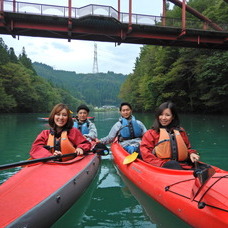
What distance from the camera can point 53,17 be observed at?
539 inches

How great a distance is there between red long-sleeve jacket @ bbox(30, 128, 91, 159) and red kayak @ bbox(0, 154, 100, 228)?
27 cm

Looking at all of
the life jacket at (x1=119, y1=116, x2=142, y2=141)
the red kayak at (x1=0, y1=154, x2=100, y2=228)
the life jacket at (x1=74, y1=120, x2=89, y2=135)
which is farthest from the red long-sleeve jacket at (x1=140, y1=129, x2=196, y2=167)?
the life jacket at (x1=74, y1=120, x2=89, y2=135)

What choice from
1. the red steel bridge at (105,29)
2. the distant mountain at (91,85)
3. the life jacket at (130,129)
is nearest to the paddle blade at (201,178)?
the life jacket at (130,129)

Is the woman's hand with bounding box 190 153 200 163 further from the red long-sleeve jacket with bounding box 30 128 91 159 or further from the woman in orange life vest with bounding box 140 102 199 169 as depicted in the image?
the red long-sleeve jacket with bounding box 30 128 91 159

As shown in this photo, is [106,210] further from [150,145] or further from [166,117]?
[166,117]

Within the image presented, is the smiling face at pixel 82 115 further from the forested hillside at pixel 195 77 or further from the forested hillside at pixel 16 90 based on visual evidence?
the forested hillside at pixel 16 90

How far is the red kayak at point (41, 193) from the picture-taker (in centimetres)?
197

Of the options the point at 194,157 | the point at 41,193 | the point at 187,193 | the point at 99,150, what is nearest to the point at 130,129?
the point at 99,150

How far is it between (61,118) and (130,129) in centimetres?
178

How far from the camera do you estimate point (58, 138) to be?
3.63 meters

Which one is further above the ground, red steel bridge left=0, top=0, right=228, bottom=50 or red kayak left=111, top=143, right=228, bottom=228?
red steel bridge left=0, top=0, right=228, bottom=50

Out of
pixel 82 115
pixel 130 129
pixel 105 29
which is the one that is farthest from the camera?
pixel 105 29

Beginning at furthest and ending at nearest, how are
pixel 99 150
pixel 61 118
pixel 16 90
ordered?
pixel 16 90, pixel 99 150, pixel 61 118

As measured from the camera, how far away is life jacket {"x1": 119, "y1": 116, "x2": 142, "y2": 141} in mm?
4836
